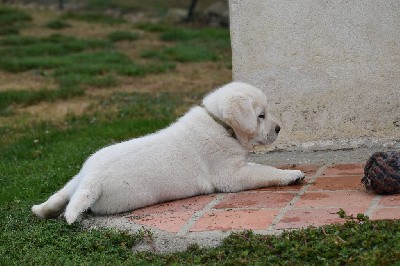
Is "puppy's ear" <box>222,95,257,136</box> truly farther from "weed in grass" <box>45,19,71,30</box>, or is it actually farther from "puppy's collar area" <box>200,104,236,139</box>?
"weed in grass" <box>45,19,71,30</box>

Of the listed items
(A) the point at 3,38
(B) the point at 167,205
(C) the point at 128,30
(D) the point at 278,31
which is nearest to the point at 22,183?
(B) the point at 167,205

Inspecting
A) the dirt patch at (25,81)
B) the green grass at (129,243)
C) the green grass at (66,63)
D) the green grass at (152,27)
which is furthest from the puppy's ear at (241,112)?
the green grass at (152,27)

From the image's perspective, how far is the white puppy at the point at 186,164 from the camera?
5.06 meters

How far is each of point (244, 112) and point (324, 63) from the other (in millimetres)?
1299

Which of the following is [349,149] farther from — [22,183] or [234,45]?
[22,183]

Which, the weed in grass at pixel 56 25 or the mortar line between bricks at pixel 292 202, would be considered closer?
the mortar line between bricks at pixel 292 202

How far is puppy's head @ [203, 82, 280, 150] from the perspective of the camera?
5.32 m

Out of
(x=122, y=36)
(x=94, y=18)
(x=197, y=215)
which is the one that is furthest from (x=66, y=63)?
(x=197, y=215)

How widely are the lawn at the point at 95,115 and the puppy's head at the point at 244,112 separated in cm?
104

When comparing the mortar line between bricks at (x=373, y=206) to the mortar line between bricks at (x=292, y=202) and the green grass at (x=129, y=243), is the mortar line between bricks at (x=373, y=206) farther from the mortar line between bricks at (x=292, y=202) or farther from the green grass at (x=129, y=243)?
the mortar line between bricks at (x=292, y=202)

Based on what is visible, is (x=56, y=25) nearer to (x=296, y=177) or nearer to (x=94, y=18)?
(x=94, y=18)

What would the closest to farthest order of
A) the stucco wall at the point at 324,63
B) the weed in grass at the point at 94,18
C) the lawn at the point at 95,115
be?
the lawn at the point at 95,115
the stucco wall at the point at 324,63
the weed in grass at the point at 94,18

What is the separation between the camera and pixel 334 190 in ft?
17.4

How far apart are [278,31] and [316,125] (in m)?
0.77
